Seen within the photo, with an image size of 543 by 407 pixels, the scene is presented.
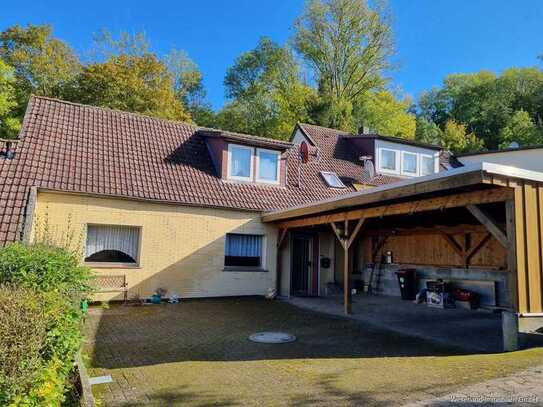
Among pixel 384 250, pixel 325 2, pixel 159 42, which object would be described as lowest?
pixel 384 250

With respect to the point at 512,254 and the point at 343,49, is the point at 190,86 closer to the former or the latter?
the point at 343,49

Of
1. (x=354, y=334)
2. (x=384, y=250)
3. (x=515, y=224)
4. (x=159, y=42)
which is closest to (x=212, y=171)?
(x=384, y=250)

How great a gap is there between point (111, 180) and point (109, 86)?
15.9m

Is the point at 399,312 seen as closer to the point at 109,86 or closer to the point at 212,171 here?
the point at 212,171

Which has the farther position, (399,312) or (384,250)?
(384,250)

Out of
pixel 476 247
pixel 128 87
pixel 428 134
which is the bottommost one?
pixel 476 247

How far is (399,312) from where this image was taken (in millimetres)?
11141

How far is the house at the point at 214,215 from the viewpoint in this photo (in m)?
10.9

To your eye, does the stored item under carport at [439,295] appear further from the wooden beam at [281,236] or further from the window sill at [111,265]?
the window sill at [111,265]

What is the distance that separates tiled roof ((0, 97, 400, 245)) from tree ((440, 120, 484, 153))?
2265 centimetres

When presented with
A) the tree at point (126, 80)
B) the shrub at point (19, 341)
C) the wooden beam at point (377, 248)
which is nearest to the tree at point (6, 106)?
the tree at point (126, 80)

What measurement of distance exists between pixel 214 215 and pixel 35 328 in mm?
9458

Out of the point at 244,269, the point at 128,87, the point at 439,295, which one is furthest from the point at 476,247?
the point at 128,87

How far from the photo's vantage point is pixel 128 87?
2609 cm
